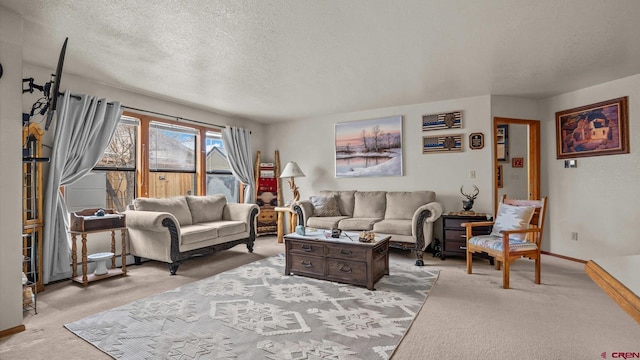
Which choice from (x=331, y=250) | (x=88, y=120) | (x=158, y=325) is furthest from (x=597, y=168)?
(x=88, y=120)

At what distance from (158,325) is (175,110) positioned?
3.59 metres

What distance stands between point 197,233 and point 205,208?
3.01 feet

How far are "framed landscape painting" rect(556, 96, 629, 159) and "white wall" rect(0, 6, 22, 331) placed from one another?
6.26 m

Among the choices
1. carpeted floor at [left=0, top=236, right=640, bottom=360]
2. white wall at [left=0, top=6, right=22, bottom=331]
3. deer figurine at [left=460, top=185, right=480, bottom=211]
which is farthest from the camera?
deer figurine at [left=460, top=185, right=480, bottom=211]

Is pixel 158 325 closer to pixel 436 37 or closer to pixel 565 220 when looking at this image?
pixel 436 37

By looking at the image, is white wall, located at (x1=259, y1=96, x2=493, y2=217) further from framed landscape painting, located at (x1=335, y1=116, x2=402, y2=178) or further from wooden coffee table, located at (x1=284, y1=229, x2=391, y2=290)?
wooden coffee table, located at (x1=284, y1=229, x2=391, y2=290)

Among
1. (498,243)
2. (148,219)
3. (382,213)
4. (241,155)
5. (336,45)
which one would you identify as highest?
(336,45)

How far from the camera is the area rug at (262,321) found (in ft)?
6.34

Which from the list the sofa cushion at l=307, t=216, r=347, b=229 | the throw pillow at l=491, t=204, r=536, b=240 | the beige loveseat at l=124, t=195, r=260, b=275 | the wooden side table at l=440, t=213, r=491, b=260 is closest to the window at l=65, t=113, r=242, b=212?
the beige loveseat at l=124, t=195, r=260, b=275

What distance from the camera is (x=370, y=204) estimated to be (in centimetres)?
504

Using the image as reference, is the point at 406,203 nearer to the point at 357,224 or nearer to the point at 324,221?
the point at 357,224

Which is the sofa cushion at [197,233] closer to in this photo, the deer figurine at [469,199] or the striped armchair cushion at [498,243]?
the striped armchair cushion at [498,243]

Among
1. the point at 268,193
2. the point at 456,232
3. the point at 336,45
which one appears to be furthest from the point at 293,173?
the point at 336,45

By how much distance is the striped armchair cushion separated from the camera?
3.14m
